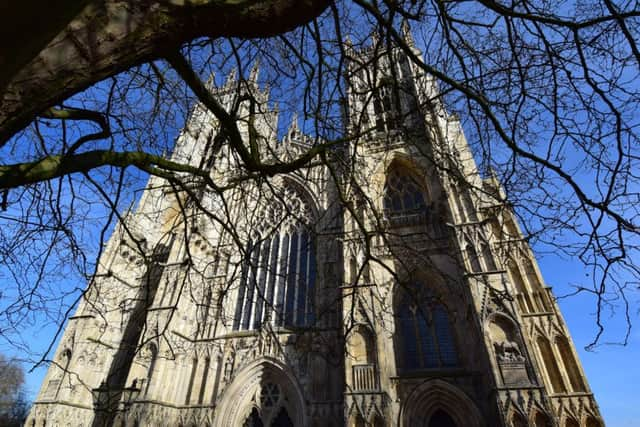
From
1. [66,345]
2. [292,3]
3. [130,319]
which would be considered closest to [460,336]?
[292,3]

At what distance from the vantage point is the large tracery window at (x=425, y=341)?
32.9 feet

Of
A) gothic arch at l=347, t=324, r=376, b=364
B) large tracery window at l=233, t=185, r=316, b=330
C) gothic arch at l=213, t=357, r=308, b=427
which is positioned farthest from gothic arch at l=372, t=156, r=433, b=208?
gothic arch at l=213, t=357, r=308, b=427

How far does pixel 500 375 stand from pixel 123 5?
385 inches

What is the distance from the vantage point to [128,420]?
33.4 ft

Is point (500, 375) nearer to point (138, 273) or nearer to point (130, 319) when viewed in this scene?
point (130, 319)

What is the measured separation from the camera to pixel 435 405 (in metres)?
9.13

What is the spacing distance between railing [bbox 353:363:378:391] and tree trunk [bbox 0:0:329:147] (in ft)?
29.9

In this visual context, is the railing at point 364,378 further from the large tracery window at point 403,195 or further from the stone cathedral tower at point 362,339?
the large tracery window at point 403,195

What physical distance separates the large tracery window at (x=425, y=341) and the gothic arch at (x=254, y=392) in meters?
3.60

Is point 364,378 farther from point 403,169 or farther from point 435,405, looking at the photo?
point 403,169

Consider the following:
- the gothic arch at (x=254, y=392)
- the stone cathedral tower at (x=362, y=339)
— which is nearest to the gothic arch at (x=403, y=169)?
the stone cathedral tower at (x=362, y=339)

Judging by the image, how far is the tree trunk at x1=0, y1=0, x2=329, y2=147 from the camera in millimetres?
1209

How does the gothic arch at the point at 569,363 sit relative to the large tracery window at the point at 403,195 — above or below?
below

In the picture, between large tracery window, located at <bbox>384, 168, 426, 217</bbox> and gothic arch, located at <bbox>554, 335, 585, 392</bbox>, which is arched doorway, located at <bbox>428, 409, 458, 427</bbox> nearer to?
gothic arch, located at <bbox>554, 335, 585, 392</bbox>
